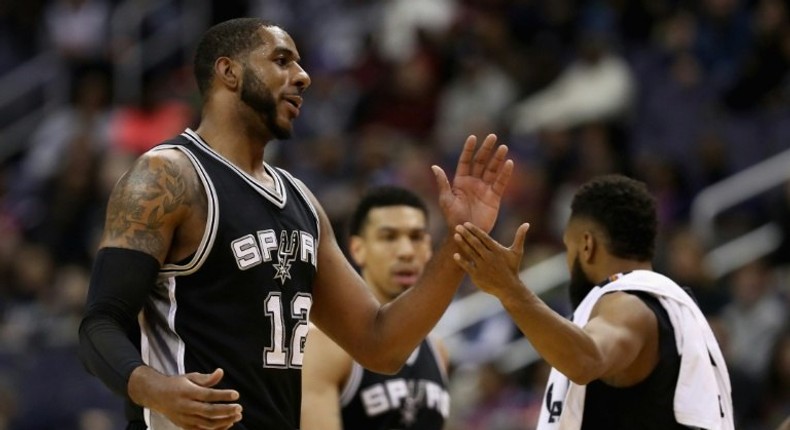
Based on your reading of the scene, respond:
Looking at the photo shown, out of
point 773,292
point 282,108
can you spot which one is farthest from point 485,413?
point 282,108

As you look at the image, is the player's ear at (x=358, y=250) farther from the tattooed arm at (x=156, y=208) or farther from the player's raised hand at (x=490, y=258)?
the tattooed arm at (x=156, y=208)

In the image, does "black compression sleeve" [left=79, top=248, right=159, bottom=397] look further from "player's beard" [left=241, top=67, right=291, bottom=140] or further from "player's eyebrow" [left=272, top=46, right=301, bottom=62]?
"player's eyebrow" [left=272, top=46, right=301, bottom=62]

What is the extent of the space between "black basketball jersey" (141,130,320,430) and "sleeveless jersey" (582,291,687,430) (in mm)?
1262

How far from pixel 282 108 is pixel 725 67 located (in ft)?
33.0

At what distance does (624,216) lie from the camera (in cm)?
612

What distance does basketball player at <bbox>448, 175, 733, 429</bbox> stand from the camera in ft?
17.7

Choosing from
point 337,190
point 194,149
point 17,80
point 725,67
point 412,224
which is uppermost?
point 17,80

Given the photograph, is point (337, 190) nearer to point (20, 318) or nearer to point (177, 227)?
point (20, 318)

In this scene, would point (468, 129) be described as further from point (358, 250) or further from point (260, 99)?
point (260, 99)

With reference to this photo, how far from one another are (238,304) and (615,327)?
1497 millimetres

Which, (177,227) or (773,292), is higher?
(773,292)

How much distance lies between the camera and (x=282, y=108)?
5504 millimetres

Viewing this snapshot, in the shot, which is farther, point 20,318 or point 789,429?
point 20,318

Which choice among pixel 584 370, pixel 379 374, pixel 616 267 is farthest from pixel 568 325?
pixel 379 374
